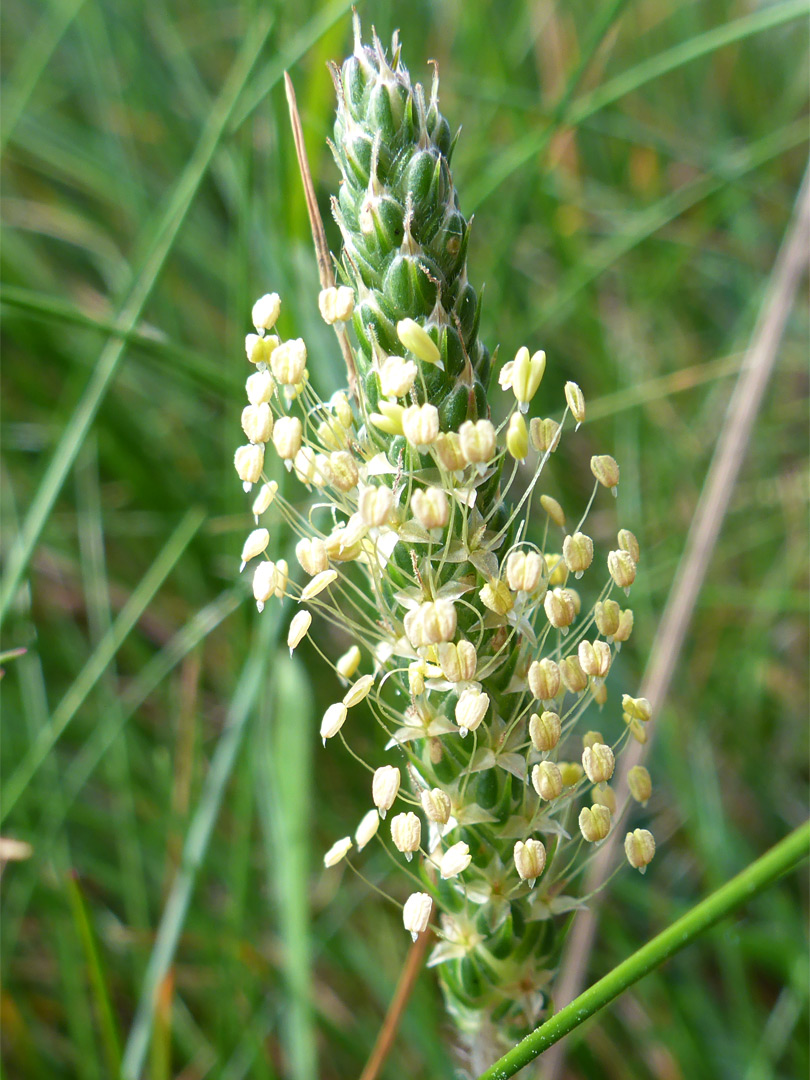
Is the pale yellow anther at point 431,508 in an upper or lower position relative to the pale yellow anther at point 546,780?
upper

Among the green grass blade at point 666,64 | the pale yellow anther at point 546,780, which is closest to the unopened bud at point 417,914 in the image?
the pale yellow anther at point 546,780

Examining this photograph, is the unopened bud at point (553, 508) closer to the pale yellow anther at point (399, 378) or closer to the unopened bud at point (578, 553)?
the unopened bud at point (578, 553)

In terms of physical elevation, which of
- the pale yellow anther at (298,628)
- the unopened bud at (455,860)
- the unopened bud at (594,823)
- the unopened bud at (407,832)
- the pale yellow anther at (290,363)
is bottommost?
the unopened bud at (594,823)

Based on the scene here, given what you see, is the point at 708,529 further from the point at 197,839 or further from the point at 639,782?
the point at 197,839

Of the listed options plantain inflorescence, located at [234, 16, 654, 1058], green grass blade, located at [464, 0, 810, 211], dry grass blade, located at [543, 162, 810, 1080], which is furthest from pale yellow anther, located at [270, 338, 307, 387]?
green grass blade, located at [464, 0, 810, 211]

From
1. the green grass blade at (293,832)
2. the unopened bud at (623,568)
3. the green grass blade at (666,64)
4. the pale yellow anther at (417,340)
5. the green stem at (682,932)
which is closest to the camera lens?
the green stem at (682,932)

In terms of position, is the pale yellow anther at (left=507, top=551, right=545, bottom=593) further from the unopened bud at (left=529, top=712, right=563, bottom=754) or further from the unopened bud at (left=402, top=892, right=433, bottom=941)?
the unopened bud at (left=402, top=892, right=433, bottom=941)

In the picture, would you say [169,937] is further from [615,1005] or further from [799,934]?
[799,934]

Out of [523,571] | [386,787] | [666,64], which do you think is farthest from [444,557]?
[666,64]

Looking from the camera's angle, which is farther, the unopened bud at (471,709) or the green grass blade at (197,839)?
the green grass blade at (197,839)
